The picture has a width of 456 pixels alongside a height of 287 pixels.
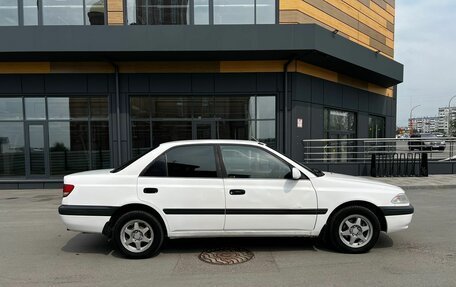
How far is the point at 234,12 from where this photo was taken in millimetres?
12844

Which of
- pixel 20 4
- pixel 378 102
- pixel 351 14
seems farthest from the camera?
pixel 378 102

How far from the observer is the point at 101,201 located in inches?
189

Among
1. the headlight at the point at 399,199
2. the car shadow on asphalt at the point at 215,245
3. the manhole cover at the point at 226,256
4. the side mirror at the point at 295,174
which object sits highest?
the side mirror at the point at 295,174

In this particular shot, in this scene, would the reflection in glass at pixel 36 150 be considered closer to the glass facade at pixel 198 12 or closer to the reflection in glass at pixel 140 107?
the reflection in glass at pixel 140 107

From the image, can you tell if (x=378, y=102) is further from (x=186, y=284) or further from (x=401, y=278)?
(x=186, y=284)

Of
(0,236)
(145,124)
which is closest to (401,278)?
(0,236)

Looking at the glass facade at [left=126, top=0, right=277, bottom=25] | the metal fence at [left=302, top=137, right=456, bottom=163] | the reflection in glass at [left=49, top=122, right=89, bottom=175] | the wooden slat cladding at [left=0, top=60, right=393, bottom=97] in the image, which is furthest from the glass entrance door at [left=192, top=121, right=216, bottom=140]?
the reflection in glass at [left=49, top=122, right=89, bottom=175]

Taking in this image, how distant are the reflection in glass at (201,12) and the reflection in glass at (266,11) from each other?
1.88m

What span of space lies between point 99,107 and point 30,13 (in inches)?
159

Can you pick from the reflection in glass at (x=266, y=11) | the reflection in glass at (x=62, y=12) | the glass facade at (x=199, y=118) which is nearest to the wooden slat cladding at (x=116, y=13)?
the reflection in glass at (x=62, y=12)

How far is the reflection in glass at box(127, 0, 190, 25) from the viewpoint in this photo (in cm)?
1261

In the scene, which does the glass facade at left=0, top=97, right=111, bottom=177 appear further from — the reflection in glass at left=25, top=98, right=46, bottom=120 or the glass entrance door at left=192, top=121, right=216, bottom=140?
the glass entrance door at left=192, top=121, right=216, bottom=140

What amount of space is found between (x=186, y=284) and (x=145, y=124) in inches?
383

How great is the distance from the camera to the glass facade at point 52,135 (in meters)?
12.7
